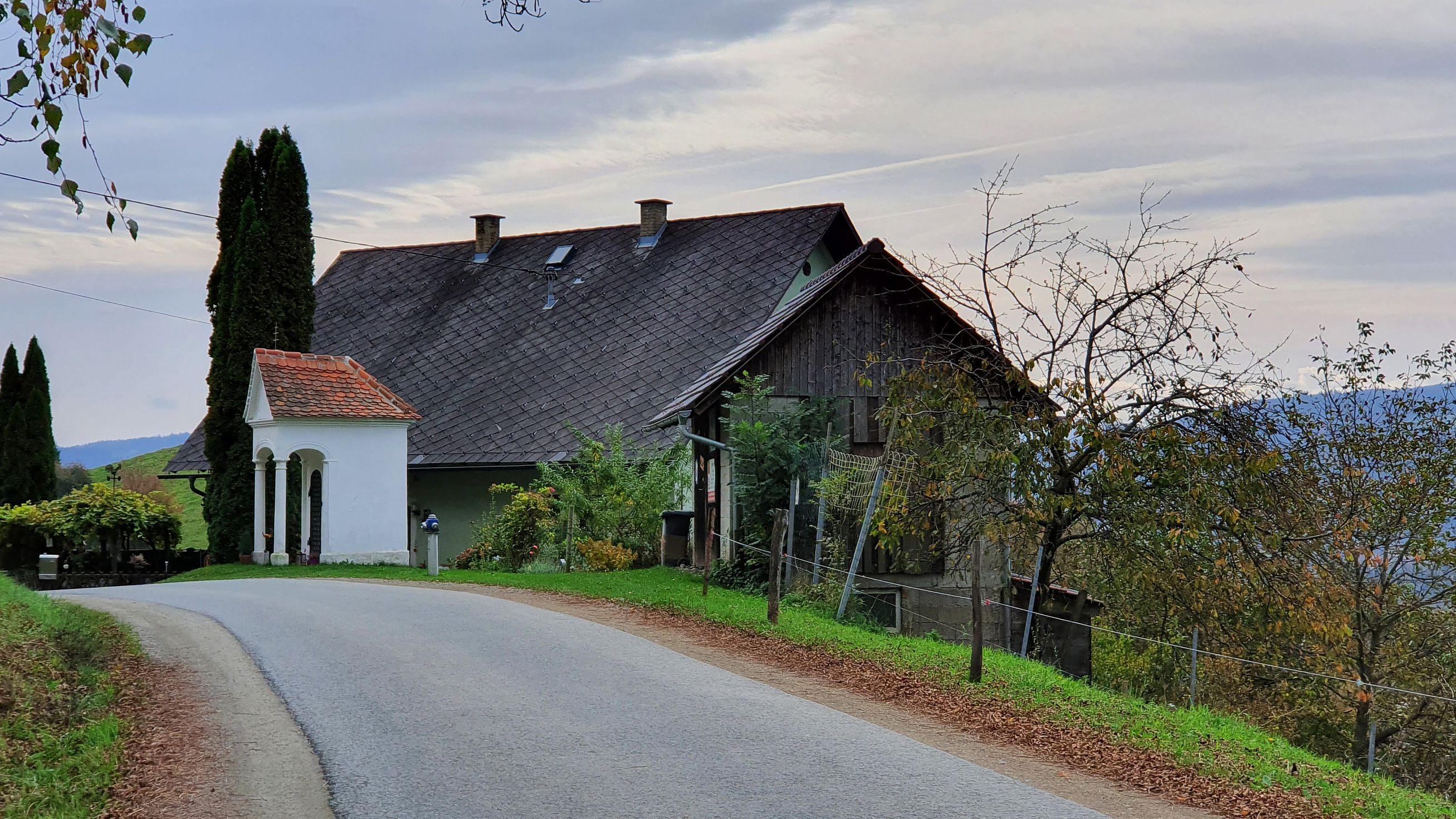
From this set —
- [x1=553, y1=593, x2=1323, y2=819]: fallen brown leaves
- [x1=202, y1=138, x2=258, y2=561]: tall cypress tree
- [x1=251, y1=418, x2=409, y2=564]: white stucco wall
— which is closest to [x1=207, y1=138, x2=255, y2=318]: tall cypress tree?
[x1=202, y1=138, x2=258, y2=561]: tall cypress tree

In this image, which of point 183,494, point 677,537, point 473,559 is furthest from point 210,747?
point 183,494

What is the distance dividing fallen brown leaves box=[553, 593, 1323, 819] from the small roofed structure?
47.2ft

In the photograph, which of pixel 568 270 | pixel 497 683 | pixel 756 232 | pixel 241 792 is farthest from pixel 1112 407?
pixel 568 270

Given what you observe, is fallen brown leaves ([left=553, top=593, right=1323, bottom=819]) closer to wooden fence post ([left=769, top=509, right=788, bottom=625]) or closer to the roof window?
wooden fence post ([left=769, top=509, right=788, bottom=625])

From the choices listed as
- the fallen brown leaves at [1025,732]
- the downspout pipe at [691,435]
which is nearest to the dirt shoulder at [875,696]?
the fallen brown leaves at [1025,732]

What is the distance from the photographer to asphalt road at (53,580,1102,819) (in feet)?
23.7

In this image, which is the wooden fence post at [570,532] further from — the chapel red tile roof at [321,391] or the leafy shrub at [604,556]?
the chapel red tile roof at [321,391]

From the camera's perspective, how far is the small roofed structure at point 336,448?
86.3 ft

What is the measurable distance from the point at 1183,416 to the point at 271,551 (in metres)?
21.4

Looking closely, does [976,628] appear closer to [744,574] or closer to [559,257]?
[744,574]

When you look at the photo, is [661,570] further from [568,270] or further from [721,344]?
[568,270]

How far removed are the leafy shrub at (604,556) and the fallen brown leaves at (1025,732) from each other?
809 centimetres

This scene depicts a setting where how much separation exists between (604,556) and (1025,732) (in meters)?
13.5

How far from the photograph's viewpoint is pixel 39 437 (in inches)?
1640
